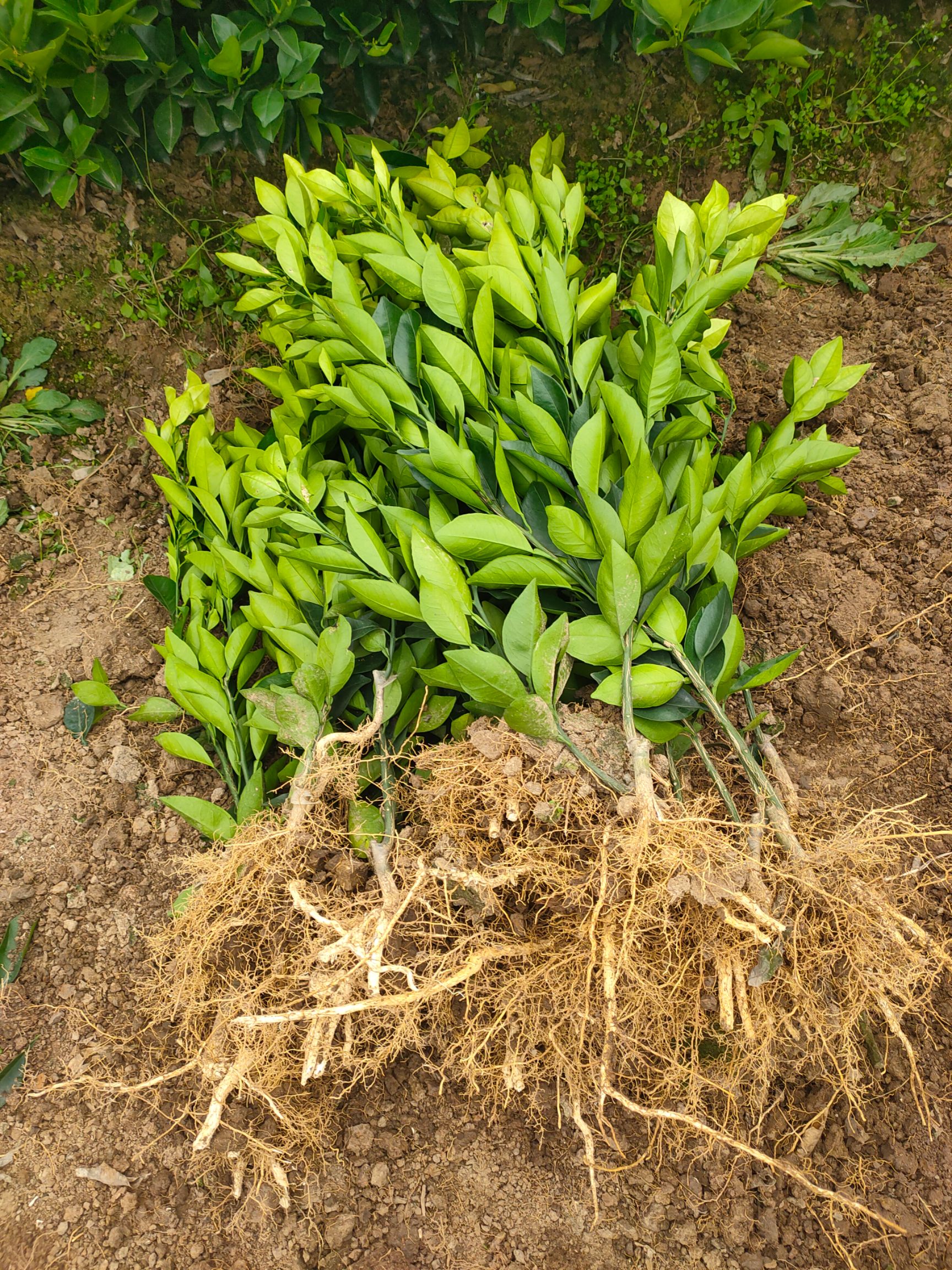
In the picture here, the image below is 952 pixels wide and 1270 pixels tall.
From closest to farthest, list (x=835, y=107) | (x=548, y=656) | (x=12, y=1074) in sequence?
(x=548, y=656) < (x=12, y=1074) < (x=835, y=107)

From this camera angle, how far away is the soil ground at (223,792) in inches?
50.4

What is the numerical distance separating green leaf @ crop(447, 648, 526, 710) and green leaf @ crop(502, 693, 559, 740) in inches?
0.8

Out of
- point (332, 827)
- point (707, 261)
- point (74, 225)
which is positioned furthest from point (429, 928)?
point (74, 225)

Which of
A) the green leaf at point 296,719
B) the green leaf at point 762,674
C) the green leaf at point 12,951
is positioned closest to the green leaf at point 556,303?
the green leaf at point 762,674

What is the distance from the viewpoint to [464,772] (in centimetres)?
123

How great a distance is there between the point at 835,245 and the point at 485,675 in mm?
1350

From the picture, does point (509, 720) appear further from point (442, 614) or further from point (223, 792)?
point (223, 792)

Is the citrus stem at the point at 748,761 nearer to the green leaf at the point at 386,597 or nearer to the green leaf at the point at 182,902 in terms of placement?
the green leaf at the point at 386,597

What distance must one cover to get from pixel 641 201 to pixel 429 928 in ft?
5.40

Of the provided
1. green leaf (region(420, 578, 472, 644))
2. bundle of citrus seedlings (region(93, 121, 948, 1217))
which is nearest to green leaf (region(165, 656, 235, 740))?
bundle of citrus seedlings (region(93, 121, 948, 1217))

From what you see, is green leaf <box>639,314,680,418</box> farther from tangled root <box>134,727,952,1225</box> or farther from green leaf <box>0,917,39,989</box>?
green leaf <box>0,917,39,989</box>

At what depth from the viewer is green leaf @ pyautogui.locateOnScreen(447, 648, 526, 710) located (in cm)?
120

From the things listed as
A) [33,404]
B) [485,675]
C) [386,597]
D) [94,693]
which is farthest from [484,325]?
[33,404]

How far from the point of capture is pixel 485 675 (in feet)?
3.94
